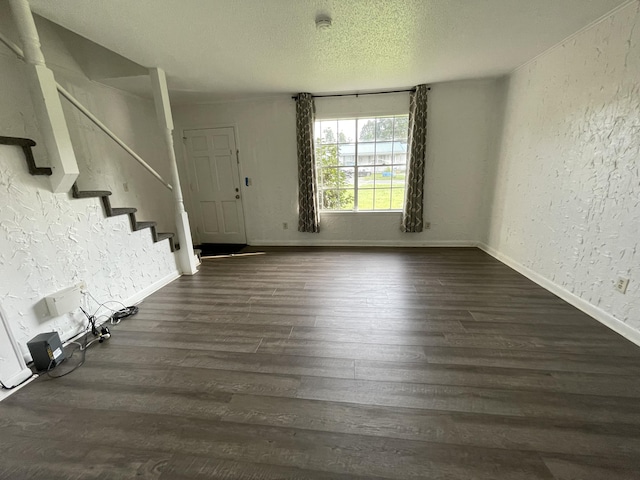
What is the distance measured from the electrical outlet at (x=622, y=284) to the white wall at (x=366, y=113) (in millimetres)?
2234

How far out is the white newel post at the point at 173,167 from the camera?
2889mm

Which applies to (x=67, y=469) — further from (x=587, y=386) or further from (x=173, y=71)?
(x=173, y=71)

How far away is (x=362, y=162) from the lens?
14.0ft

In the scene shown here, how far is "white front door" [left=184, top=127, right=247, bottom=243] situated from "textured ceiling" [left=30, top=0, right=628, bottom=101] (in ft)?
4.08

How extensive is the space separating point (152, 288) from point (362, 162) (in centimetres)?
348

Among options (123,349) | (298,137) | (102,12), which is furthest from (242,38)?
(123,349)

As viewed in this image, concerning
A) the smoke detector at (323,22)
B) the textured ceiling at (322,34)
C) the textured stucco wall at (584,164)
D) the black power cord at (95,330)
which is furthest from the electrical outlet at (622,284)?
the black power cord at (95,330)

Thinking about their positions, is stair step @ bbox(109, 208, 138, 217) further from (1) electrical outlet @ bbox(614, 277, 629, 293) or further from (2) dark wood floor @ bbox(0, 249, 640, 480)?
(1) electrical outlet @ bbox(614, 277, 629, 293)

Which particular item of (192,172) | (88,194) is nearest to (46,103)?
(88,194)

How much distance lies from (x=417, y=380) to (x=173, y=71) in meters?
3.86

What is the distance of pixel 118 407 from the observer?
1.45m

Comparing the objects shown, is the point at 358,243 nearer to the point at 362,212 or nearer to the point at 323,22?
the point at 362,212

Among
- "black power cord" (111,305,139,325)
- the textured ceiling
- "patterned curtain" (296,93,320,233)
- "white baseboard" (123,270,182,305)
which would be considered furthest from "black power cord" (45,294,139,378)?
"patterned curtain" (296,93,320,233)

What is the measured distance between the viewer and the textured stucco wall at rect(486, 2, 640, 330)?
1.93 meters
